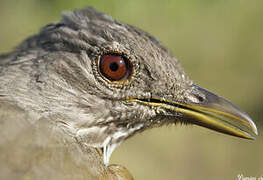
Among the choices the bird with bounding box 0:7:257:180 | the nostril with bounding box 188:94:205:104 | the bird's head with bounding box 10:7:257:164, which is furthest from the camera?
the nostril with bounding box 188:94:205:104

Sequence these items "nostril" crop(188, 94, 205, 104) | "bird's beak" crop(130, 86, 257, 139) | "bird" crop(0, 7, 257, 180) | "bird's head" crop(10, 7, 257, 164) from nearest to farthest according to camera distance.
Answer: "bird" crop(0, 7, 257, 180) < "bird's head" crop(10, 7, 257, 164) < "bird's beak" crop(130, 86, 257, 139) < "nostril" crop(188, 94, 205, 104)

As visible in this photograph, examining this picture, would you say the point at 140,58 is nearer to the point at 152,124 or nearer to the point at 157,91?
the point at 157,91

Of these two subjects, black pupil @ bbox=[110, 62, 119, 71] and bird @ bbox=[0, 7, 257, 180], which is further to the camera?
black pupil @ bbox=[110, 62, 119, 71]

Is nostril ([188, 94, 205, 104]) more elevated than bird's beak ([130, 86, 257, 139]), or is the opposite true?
nostril ([188, 94, 205, 104])

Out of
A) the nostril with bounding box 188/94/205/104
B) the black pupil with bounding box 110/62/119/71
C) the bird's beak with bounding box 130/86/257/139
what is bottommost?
the bird's beak with bounding box 130/86/257/139

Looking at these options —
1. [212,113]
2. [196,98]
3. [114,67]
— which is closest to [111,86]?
[114,67]

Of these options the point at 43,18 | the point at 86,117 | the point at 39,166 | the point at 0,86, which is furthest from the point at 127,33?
the point at 43,18

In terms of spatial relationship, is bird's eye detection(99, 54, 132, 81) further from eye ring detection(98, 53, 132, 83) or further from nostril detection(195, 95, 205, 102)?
nostril detection(195, 95, 205, 102)

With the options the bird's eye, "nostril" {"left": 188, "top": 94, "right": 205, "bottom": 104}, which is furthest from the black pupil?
"nostril" {"left": 188, "top": 94, "right": 205, "bottom": 104}
